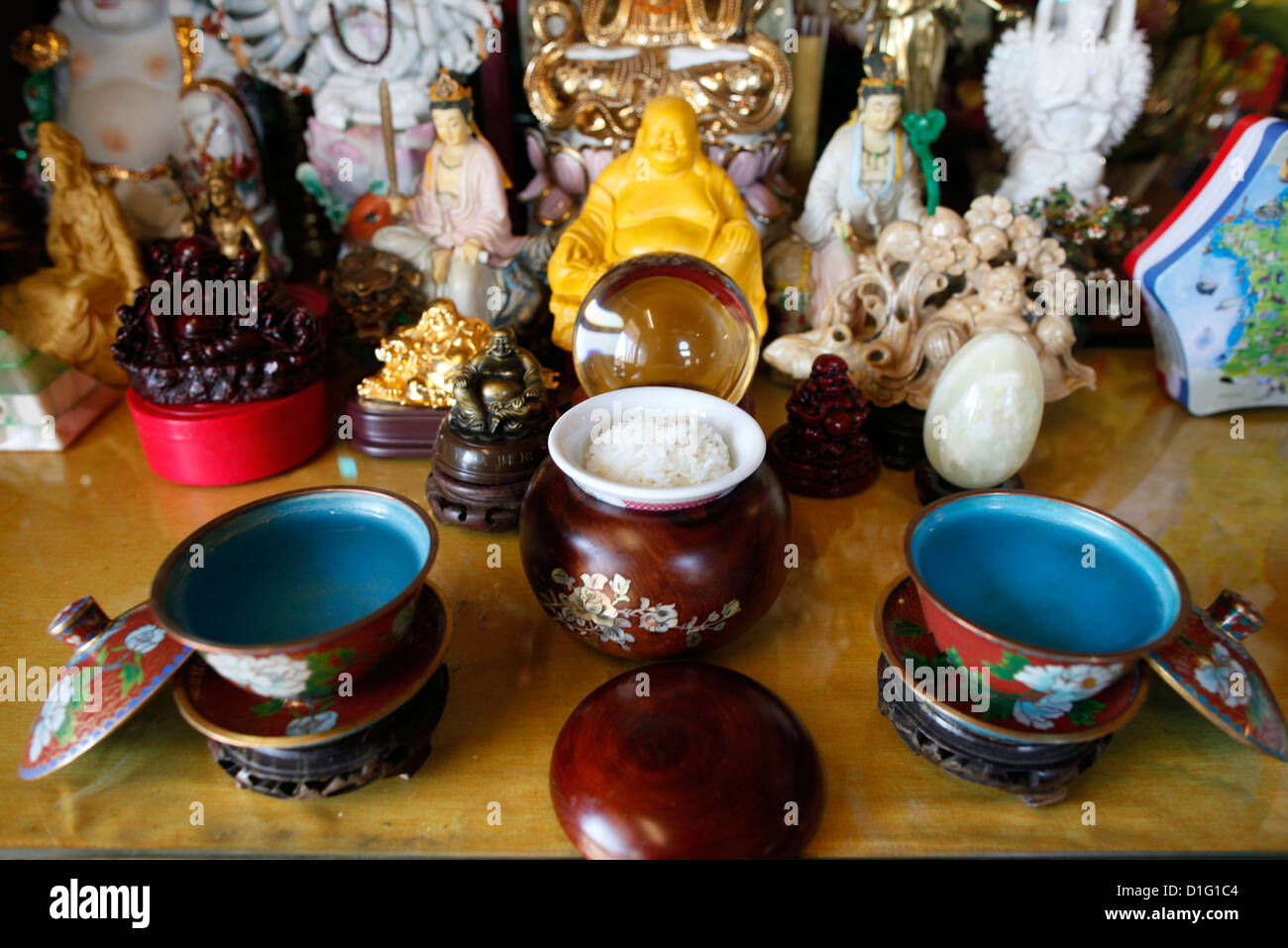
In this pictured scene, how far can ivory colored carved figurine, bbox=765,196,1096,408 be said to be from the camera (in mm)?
2111

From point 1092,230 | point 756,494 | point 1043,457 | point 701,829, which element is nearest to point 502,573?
point 756,494

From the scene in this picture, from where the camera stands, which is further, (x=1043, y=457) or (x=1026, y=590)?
(x=1043, y=457)

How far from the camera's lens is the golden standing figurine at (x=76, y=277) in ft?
7.55

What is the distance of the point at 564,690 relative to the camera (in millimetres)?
1512

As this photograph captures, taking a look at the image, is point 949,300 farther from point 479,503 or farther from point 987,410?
point 479,503

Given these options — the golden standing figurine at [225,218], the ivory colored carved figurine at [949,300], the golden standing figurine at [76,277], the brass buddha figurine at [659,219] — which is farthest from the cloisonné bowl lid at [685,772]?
the golden standing figurine at [76,277]

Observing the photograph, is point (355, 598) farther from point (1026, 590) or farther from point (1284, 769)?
point (1284, 769)

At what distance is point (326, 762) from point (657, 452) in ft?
2.23

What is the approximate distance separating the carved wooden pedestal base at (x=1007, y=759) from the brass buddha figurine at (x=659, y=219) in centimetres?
128

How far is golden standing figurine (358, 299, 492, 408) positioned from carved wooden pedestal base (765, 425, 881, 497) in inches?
30.0

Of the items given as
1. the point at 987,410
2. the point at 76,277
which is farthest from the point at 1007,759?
the point at 76,277

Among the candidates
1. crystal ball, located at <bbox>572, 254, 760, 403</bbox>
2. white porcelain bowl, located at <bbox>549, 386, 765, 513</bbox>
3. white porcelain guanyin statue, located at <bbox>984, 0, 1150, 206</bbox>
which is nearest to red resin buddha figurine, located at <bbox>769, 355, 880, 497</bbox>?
crystal ball, located at <bbox>572, 254, 760, 403</bbox>

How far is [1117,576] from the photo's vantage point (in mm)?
1314

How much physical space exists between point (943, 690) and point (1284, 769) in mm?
607
